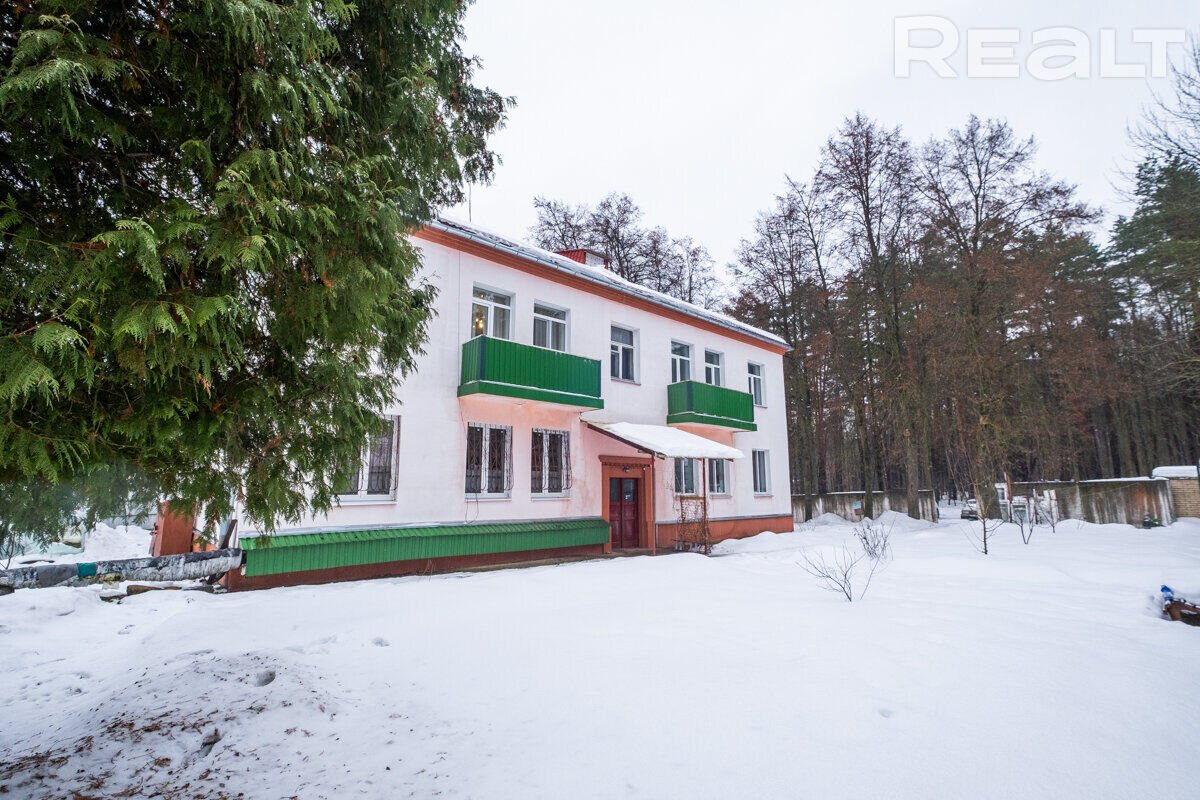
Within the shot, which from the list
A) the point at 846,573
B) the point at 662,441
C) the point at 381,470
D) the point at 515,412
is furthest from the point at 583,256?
the point at 846,573

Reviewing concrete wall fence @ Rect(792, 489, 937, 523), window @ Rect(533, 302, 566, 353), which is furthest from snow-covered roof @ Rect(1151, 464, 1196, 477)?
window @ Rect(533, 302, 566, 353)

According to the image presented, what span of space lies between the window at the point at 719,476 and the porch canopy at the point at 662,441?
2.85m

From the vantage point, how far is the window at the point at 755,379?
64.5ft

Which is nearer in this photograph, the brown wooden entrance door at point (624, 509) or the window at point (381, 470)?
the window at point (381, 470)

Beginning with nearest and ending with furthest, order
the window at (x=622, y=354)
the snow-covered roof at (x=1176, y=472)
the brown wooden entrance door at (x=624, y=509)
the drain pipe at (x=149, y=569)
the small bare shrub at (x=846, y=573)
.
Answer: the small bare shrub at (x=846, y=573), the drain pipe at (x=149, y=569), the brown wooden entrance door at (x=624, y=509), the window at (x=622, y=354), the snow-covered roof at (x=1176, y=472)

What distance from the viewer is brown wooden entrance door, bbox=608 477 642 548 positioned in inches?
578

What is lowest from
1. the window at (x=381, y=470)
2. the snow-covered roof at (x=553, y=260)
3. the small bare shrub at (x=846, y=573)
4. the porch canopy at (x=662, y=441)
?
the small bare shrub at (x=846, y=573)

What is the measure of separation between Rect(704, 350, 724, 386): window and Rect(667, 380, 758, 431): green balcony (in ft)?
3.60

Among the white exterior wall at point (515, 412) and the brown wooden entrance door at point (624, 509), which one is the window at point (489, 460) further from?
the brown wooden entrance door at point (624, 509)

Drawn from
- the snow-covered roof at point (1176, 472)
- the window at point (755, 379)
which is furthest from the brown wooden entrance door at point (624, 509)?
the snow-covered roof at point (1176, 472)

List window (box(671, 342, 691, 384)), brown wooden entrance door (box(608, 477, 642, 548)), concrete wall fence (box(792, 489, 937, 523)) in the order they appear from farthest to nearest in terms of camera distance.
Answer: concrete wall fence (box(792, 489, 937, 523)) → window (box(671, 342, 691, 384)) → brown wooden entrance door (box(608, 477, 642, 548))

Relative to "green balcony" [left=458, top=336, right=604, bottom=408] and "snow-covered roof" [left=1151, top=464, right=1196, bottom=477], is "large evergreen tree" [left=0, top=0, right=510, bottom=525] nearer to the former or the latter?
"green balcony" [left=458, top=336, right=604, bottom=408]

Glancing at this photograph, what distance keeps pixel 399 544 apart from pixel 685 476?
8.70m

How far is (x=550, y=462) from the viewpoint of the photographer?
13.1 metres
